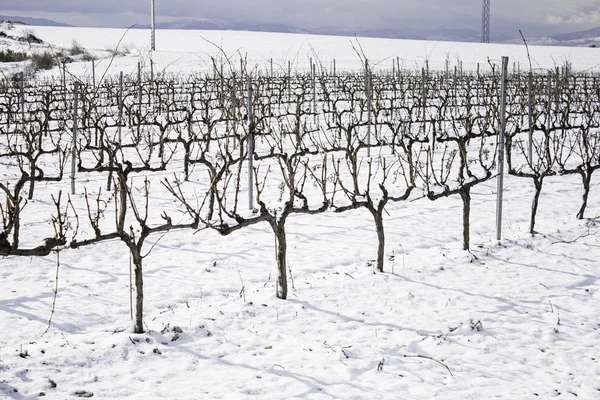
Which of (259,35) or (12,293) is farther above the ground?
(259,35)

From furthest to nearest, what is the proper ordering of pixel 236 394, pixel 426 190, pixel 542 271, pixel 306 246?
pixel 306 246 → pixel 426 190 → pixel 542 271 → pixel 236 394

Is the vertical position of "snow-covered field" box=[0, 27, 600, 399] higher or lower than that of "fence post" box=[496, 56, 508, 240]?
lower

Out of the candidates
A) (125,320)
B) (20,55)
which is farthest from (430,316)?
(20,55)

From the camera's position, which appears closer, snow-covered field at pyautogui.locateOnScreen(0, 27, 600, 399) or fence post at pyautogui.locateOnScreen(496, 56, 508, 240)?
snow-covered field at pyautogui.locateOnScreen(0, 27, 600, 399)

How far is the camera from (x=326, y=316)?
5.46m

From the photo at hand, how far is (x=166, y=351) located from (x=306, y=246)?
3277 millimetres

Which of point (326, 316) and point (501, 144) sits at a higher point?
point (501, 144)

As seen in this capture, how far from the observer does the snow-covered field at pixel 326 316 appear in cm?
425

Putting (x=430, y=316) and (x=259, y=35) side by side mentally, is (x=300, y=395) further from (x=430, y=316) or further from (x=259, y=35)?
(x=259, y=35)

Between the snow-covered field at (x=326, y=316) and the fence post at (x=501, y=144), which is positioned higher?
the fence post at (x=501, y=144)

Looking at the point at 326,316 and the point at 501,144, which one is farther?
the point at 501,144

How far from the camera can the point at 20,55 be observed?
39.2 m

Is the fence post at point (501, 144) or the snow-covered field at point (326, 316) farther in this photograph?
the fence post at point (501, 144)

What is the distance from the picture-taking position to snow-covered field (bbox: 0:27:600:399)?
4.25 meters
